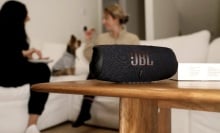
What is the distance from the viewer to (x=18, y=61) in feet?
6.22

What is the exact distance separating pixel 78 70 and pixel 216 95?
2.29 metres

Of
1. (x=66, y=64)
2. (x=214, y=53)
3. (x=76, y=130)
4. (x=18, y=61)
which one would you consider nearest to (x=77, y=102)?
(x=76, y=130)

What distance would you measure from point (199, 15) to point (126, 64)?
12.7 feet

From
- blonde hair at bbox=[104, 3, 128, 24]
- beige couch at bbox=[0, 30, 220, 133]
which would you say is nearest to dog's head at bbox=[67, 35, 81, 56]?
beige couch at bbox=[0, 30, 220, 133]

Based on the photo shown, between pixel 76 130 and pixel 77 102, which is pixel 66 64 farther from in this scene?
pixel 76 130

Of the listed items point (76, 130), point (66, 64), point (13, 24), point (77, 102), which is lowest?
point (76, 130)

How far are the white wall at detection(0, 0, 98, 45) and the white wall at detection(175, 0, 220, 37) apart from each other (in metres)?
1.36

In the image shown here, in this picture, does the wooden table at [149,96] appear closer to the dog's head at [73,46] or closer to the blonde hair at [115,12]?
the blonde hair at [115,12]

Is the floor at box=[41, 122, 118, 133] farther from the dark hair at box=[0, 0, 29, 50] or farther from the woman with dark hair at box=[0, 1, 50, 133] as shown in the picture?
the dark hair at box=[0, 0, 29, 50]

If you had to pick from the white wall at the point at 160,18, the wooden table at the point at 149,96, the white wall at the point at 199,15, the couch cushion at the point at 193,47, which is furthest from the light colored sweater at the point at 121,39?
the white wall at the point at 199,15

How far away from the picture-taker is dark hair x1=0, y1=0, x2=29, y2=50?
1.90 m

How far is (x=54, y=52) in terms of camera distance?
278cm

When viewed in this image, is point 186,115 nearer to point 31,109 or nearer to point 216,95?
point 216,95

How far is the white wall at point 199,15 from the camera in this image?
3893 millimetres
